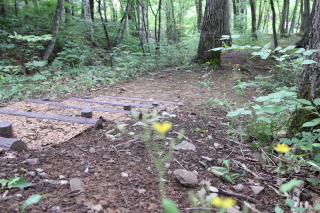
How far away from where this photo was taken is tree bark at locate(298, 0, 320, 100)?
196 centimetres

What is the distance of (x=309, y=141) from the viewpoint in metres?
1.73

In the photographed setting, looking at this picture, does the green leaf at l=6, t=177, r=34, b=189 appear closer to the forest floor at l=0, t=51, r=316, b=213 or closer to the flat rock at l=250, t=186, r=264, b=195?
the forest floor at l=0, t=51, r=316, b=213

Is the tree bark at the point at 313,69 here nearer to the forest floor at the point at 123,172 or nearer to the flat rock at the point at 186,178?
the forest floor at the point at 123,172

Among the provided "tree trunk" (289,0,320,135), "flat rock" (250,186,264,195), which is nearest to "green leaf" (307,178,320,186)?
"flat rock" (250,186,264,195)

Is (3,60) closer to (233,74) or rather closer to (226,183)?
(233,74)

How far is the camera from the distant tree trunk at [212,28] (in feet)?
23.7

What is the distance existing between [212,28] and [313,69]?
589 centimetres

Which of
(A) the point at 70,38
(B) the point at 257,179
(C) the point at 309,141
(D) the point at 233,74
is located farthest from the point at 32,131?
(A) the point at 70,38

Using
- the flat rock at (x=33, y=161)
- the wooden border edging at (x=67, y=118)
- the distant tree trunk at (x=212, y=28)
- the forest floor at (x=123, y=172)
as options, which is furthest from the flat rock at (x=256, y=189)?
the distant tree trunk at (x=212, y=28)

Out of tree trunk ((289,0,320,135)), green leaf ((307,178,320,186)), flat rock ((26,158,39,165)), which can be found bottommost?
green leaf ((307,178,320,186))

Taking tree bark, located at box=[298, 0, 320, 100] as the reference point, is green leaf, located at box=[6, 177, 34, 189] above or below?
below

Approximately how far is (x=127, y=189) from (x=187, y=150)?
855mm

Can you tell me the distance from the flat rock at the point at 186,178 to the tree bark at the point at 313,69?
4.50ft

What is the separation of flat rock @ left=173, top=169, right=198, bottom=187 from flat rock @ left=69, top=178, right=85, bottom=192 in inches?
26.7
